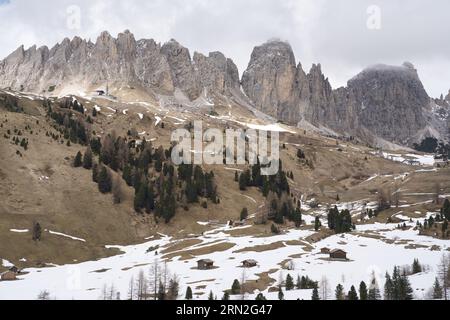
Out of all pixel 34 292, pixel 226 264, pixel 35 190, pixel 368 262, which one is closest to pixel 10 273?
pixel 34 292

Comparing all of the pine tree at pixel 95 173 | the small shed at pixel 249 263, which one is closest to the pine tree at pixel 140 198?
the pine tree at pixel 95 173

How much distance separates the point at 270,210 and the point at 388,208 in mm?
43296

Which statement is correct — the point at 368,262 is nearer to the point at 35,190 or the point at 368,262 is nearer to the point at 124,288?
the point at 124,288

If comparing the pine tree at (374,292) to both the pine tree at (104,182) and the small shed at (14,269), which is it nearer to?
the small shed at (14,269)

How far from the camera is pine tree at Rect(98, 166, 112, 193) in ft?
570

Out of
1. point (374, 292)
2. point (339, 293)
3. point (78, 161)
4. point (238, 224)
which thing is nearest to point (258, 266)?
point (339, 293)

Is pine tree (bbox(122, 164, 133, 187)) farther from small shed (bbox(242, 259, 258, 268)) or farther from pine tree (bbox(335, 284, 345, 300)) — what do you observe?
pine tree (bbox(335, 284, 345, 300))

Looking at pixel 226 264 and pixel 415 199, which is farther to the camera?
pixel 415 199

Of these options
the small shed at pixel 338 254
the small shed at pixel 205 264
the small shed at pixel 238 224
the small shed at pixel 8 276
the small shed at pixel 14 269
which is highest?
the small shed at pixel 238 224

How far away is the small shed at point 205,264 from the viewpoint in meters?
114

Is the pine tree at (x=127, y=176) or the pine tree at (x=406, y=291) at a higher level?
the pine tree at (x=127, y=176)

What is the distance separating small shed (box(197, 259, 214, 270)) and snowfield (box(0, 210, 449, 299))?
140cm

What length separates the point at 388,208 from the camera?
602 feet

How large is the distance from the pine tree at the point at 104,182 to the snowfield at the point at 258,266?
97.6 feet
